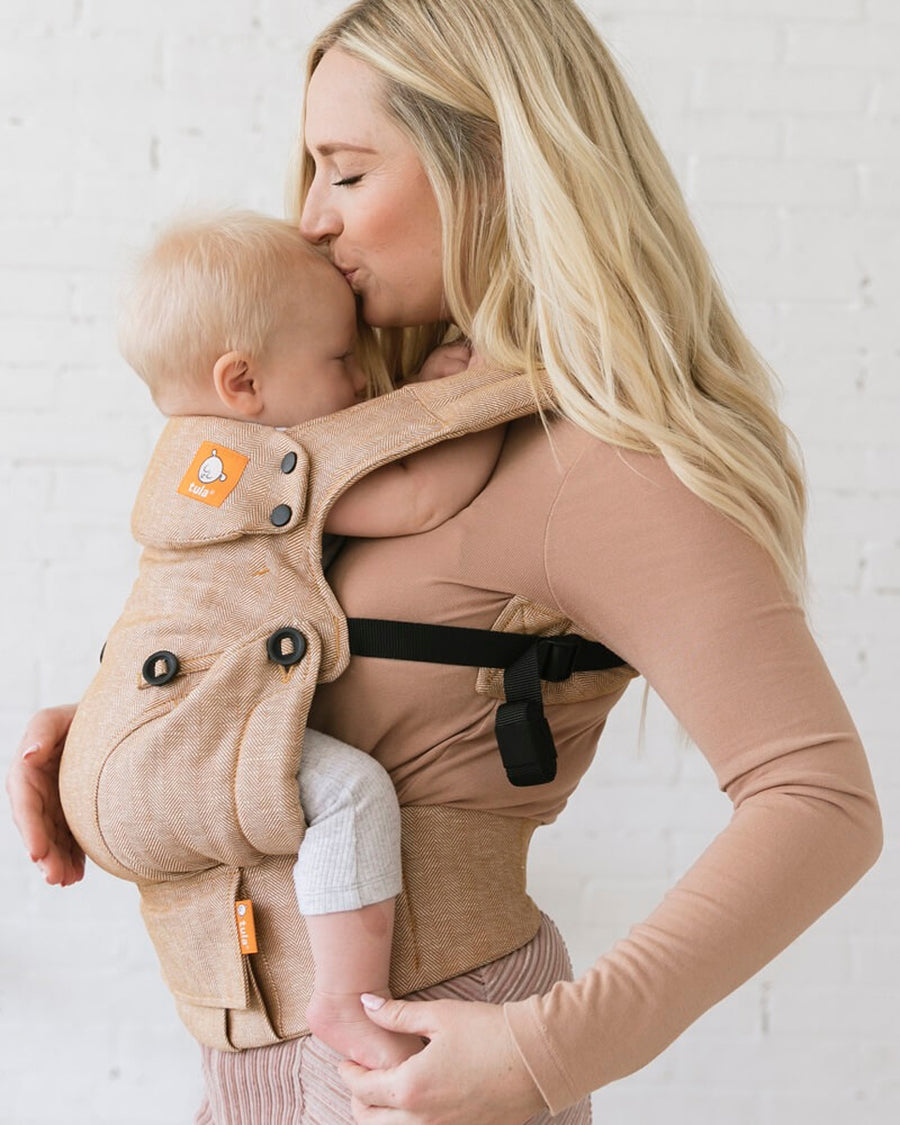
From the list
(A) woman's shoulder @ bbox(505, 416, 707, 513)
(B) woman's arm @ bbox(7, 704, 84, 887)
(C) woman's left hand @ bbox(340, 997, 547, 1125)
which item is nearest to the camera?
(C) woman's left hand @ bbox(340, 997, 547, 1125)

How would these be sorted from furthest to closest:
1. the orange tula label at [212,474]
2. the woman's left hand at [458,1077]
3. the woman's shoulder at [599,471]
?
the orange tula label at [212,474], the woman's shoulder at [599,471], the woman's left hand at [458,1077]

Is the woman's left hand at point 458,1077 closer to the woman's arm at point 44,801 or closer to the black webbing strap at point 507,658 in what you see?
the black webbing strap at point 507,658

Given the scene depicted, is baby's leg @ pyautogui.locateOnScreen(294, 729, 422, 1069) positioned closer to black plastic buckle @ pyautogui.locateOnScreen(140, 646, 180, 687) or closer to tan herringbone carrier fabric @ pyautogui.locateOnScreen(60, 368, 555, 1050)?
tan herringbone carrier fabric @ pyautogui.locateOnScreen(60, 368, 555, 1050)

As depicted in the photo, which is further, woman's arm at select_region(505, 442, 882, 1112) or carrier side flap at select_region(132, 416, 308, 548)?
carrier side flap at select_region(132, 416, 308, 548)

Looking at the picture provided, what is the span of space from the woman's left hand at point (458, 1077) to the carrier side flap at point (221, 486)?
1.41ft

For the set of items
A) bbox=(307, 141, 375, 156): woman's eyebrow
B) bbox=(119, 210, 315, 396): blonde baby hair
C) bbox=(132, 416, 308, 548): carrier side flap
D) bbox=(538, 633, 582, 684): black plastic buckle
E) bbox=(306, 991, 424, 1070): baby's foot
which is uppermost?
bbox=(307, 141, 375, 156): woman's eyebrow

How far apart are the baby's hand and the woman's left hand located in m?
0.63

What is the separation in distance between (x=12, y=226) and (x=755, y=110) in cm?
131

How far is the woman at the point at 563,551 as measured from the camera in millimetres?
952

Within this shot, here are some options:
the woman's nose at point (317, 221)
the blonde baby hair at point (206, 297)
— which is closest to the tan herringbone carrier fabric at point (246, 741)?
the blonde baby hair at point (206, 297)

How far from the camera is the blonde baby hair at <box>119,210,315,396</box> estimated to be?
122 cm

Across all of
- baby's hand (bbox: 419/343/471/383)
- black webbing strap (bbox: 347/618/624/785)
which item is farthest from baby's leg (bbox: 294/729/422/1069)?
baby's hand (bbox: 419/343/471/383)

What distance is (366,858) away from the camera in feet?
3.43

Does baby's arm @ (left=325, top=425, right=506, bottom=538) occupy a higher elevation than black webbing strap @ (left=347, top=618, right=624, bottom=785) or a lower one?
higher
